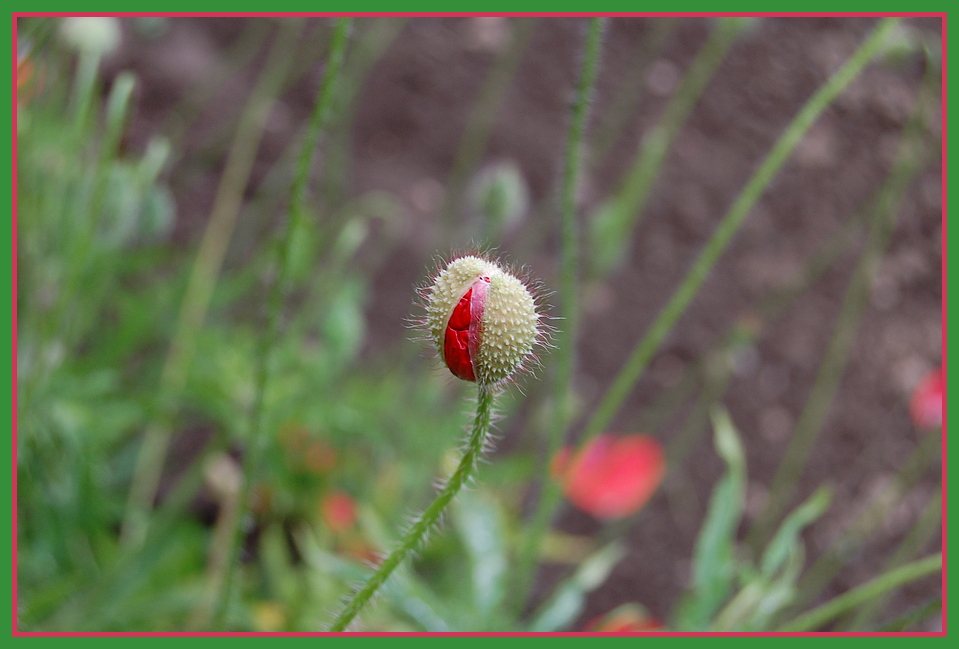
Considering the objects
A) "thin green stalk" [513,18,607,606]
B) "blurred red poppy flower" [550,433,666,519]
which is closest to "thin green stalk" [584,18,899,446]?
"thin green stalk" [513,18,607,606]

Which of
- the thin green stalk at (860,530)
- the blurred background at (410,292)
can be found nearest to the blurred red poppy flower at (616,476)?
the blurred background at (410,292)

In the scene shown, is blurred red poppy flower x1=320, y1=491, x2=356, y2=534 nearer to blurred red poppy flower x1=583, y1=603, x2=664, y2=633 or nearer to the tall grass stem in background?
blurred red poppy flower x1=583, y1=603, x2=664, y2=633

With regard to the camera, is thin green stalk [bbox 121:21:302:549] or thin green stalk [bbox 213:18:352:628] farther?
thin green stalk [bbox 121:21:302:549]

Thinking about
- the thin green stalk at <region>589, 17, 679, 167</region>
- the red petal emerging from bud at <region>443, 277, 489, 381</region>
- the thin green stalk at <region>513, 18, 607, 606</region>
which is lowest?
the red petal emerging from bud at <region>443, 277, 489, 381</region>

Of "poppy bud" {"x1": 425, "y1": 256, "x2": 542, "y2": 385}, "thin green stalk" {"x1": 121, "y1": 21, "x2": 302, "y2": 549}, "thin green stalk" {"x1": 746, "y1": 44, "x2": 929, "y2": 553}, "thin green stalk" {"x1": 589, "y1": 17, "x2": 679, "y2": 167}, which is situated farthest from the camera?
"thin green stalk" {"x1": 589, "y1": 17, "x2": 679, "y2": 167}

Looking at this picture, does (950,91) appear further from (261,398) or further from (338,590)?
(338,590)

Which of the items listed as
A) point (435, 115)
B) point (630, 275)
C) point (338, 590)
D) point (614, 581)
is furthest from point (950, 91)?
point (435, 115)
